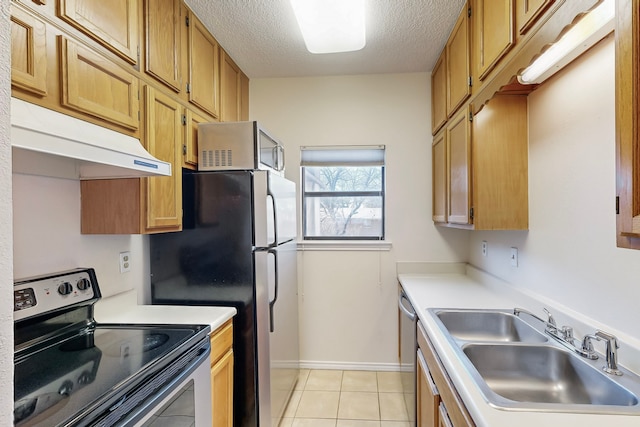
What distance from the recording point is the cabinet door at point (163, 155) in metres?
1.56

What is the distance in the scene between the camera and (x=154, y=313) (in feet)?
5.66

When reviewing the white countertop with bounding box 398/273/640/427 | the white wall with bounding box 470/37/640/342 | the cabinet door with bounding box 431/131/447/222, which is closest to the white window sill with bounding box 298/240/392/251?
the white countertop with bounding box 398/273/640/427

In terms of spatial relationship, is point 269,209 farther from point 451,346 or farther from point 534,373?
point 534,373

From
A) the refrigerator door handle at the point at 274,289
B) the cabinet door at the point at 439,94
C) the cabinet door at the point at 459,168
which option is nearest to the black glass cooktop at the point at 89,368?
the refrigerator door handle at the point at 274,289

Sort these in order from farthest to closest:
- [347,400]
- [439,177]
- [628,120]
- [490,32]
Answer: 1. [439,177]
2. [347,400]
3. [490,32]
4. [628,120]

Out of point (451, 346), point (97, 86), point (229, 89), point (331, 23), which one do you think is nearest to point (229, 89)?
point (229, 89)

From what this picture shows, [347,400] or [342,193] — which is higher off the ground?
[342,193]

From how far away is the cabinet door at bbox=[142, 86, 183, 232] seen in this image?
1559mm

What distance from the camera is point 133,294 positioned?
1.80 meters

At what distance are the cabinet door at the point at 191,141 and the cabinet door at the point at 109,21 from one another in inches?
18.6

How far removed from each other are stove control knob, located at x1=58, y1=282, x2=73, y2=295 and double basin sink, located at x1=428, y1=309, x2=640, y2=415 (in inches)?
63.5

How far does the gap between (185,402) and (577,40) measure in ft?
6.74

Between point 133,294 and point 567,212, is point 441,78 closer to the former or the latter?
point 567,212

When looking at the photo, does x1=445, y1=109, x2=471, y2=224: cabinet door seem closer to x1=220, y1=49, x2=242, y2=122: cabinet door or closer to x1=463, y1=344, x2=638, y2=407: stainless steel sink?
x1=463, y1=344, x2=638, y2=407: stainless steel sink
